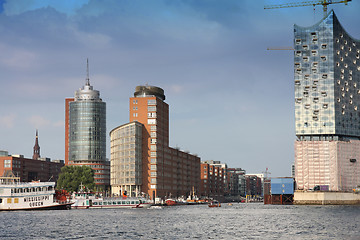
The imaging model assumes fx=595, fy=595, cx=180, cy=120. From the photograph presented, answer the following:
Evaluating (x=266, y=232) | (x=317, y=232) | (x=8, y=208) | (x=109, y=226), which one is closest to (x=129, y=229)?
(x=109, y=226)

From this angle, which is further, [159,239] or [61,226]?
[61,226]

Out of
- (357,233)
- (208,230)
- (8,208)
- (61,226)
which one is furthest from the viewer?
(8,208)

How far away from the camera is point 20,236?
11088cm

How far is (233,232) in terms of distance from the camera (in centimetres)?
11956

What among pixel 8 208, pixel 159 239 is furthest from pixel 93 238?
pixel 8 208

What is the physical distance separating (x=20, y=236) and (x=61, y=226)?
956 inches

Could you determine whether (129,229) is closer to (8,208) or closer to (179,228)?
(179,228)

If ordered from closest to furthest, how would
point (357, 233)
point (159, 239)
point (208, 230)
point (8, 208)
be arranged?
point (159, 239) < point (357, 233) < point (208, 230) < point (8, 208)

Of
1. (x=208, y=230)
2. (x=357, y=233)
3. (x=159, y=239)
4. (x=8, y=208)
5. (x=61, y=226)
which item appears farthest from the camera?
(x=8, y=208)

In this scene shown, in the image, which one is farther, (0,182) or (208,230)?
(0,182)

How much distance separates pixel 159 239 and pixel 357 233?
38.0 m

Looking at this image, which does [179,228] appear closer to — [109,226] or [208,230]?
[208,230]

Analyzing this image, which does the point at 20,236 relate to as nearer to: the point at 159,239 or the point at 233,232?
the point at 159,239

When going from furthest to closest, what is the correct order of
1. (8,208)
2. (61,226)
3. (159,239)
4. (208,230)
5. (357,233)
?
(8,208), (61,226), (208,230), (357,233), (159,239)
